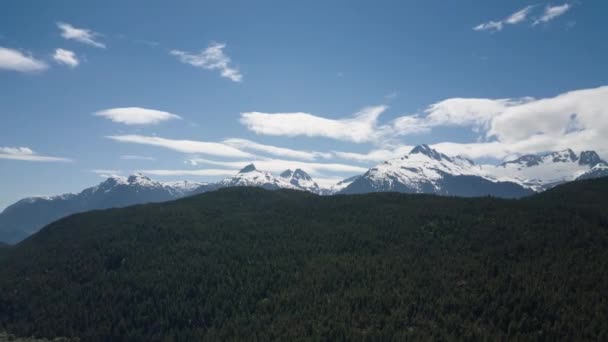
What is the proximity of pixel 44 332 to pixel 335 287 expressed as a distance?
118519 millimetres

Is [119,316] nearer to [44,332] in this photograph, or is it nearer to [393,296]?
[44,332]

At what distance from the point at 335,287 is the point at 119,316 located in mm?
91840

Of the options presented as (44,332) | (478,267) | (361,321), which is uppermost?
(478,267)

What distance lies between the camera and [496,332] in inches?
5586

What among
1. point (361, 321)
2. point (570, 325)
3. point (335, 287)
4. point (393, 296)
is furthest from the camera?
point (335, 287)

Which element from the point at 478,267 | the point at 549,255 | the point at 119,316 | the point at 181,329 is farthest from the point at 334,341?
the point at 549,255

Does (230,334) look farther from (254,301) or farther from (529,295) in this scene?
(529,295)

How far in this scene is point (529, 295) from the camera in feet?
526

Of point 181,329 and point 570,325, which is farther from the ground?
point 570,325

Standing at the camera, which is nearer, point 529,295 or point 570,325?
point 570,325

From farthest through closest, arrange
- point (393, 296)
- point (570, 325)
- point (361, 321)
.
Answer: point (393, 296) → point (361, 321) → point (570, 325)

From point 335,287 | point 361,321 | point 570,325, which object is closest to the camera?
point 570,325

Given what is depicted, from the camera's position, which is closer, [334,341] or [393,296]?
[334,341]

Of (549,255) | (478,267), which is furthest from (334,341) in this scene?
(549,255)
